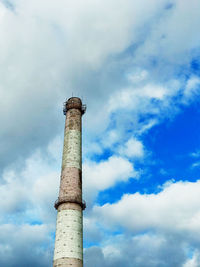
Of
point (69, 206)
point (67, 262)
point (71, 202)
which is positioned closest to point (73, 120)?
point (71, 202)

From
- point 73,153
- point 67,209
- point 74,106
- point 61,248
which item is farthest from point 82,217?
point 74,106

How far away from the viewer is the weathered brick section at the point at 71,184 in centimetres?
4369

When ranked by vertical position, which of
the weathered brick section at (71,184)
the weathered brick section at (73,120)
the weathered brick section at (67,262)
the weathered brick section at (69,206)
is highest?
the weathered brick section at (73,120)

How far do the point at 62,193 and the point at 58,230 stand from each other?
5.30m

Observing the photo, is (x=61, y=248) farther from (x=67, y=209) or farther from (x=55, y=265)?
(x=67, y=209)

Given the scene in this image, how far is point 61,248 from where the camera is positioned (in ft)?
130

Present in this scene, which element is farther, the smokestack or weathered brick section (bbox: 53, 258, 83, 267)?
the smokestack

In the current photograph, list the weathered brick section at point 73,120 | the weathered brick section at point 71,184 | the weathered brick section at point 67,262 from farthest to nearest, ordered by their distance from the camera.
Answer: the weathered brick section at point 73,120, the weathered brick section at point 71,184, the weathered brick section at point 67,262

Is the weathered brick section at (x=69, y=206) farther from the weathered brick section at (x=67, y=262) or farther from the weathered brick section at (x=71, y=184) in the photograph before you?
the weathered brick section at (x=67, y=262)

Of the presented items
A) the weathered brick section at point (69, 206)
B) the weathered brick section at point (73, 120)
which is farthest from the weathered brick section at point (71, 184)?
the weathered brick section at point (73, 120)

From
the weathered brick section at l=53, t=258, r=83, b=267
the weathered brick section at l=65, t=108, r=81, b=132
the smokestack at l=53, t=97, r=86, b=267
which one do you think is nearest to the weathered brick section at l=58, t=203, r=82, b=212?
the smokestack at l=53, t=97, r=86, b=267

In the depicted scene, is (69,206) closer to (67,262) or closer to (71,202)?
(71,202)

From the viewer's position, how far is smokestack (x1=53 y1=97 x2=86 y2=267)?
39.6 meters

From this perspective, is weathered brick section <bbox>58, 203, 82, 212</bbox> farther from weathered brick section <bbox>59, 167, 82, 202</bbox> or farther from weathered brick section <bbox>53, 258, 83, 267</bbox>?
weathered brick section <bbox>53, 258, 83, 267</bbox>
